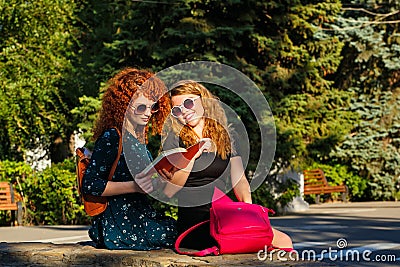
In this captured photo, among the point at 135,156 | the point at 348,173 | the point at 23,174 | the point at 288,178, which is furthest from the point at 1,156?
the point at 135,156

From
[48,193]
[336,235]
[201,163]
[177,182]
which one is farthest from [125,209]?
[48,193]

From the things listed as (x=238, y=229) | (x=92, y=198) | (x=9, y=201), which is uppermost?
(x=92, y=198)

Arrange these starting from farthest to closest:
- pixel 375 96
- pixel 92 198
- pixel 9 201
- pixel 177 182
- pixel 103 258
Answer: pixel 375 96, pixel 9 201, pixel 92 198, pixel 103 258, pixel 177 182

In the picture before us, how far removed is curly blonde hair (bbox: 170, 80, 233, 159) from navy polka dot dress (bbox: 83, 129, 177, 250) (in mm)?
340

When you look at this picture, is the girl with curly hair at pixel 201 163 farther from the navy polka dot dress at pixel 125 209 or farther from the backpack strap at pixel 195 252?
the navy polka dot dress at pixel 125 209

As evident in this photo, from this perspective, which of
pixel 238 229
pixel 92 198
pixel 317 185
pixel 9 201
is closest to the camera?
pixel 238 229

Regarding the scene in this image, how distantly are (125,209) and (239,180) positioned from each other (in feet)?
2.76

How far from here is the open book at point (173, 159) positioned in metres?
4.77

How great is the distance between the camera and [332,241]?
10656 millimetres

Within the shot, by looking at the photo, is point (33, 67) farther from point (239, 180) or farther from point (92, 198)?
point (239, 180)

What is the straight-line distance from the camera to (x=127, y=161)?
512 centimetres

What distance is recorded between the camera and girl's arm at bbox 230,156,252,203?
4977 mm

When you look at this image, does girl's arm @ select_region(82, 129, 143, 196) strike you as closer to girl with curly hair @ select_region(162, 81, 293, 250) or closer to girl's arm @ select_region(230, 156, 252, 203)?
girl with curly hair @ select_region(162, 81, 293, 250)

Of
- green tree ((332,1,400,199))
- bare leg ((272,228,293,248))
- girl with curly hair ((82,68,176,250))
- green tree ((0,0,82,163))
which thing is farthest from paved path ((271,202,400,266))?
green tree ((0,0,82,163))
